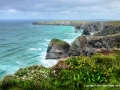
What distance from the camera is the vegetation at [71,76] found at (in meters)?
13.8

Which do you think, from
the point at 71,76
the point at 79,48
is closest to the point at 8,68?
the point at 79,48

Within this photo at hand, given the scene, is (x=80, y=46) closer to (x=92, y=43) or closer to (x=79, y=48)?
(x=79, y=48)

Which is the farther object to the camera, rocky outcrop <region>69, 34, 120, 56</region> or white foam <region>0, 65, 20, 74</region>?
rocky outcrop <region>69, 34, 120, 56</region>

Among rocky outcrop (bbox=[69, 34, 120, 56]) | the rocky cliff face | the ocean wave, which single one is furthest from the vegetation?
rocky outcrop (bbox=[69, 34, 120, 56])

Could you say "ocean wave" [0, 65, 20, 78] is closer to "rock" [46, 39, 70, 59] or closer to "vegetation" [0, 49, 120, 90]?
"rock" [46, 39, 70, 59]

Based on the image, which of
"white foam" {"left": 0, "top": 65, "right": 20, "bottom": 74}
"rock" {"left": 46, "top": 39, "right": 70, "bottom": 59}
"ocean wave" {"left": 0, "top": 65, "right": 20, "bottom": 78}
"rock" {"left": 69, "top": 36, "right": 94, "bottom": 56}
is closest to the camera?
"ocean wave" {"left": 0, "top": 65, "right": 20, "bottom": 78}

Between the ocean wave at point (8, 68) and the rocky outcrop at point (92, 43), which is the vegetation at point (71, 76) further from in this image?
the rocky outcrop at point (92, 43)

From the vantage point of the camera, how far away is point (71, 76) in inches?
580

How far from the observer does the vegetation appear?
1380 centimetres

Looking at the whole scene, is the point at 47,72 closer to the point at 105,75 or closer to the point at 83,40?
the point at 105,75

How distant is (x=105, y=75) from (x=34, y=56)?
140ft

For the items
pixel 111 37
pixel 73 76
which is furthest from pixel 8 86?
pixel 111 37

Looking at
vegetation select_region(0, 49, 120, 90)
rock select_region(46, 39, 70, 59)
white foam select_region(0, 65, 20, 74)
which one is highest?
vegetation select_region(0, 49, 120, 90)

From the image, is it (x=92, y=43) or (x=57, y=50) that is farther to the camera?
(x=92, y=43)
